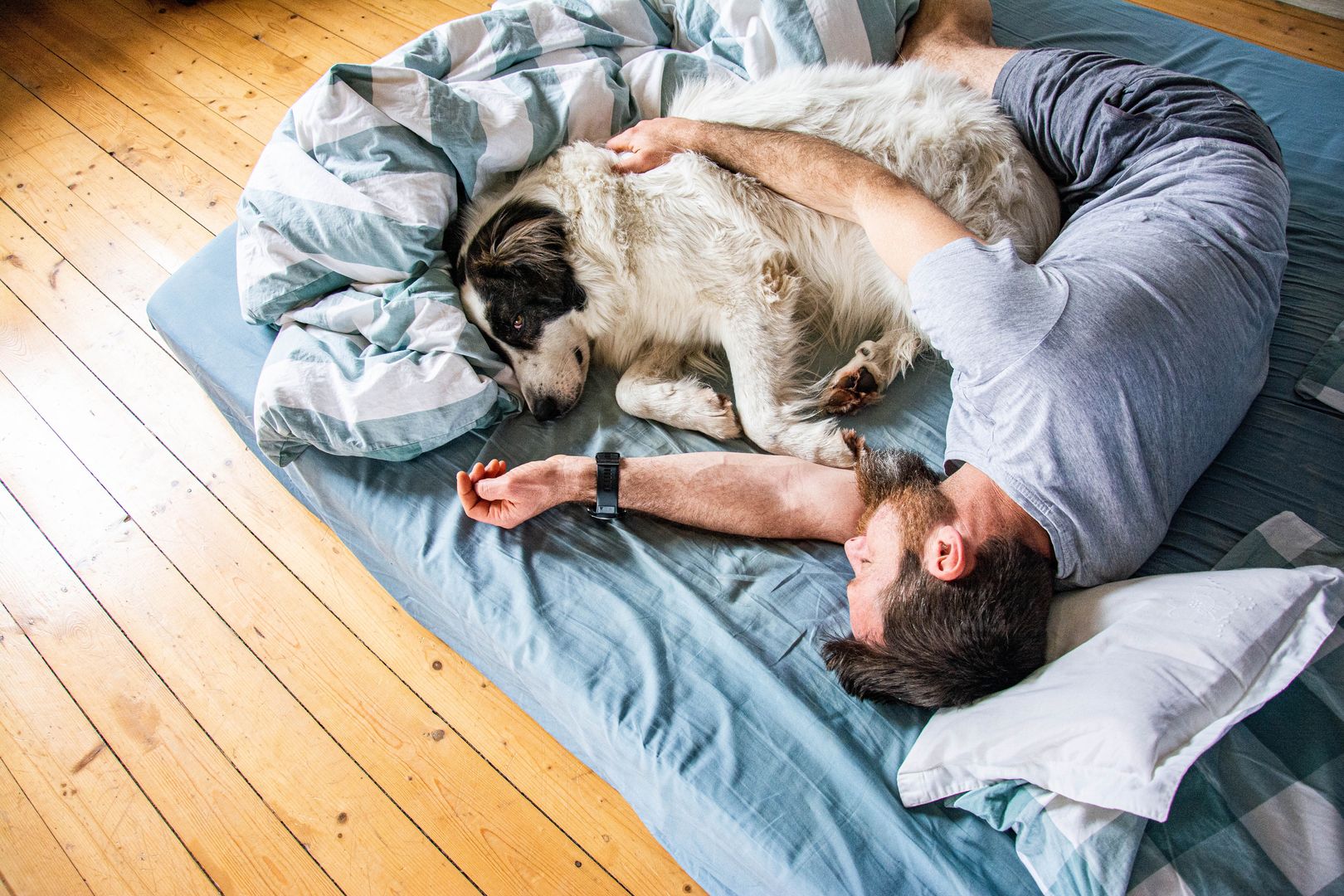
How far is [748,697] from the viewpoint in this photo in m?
1.54

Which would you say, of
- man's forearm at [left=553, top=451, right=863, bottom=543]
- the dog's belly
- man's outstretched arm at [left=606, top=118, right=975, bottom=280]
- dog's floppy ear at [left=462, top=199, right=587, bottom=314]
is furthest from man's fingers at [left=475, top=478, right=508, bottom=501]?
man's outstretched arm at [left=606, top=118, right=975, bottom=280]

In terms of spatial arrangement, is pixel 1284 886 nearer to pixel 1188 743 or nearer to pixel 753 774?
pixel 1188 743

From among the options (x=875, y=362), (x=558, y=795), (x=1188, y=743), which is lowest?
(x=558, y=795)

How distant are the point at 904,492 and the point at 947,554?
0.18 metres

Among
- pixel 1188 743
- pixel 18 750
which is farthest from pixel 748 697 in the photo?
pixel 18 750

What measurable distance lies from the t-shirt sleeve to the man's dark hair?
0.35 meters

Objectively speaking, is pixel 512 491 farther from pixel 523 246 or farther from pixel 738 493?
pixel 523 246

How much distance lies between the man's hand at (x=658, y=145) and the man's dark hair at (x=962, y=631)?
3.96ft

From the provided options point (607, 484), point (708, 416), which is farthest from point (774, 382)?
point (607, 484)

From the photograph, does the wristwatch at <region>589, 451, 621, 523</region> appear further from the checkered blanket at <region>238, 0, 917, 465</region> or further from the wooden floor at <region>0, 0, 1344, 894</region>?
the wooden floor at <region>0, 0, 1344, 894</region>

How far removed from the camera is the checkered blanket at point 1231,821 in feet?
3.81

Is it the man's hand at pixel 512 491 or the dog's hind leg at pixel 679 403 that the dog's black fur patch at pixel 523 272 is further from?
the man's hand at pixel 512 491

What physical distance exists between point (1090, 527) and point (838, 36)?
161 centimetres

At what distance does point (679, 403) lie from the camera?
76.9 inches
